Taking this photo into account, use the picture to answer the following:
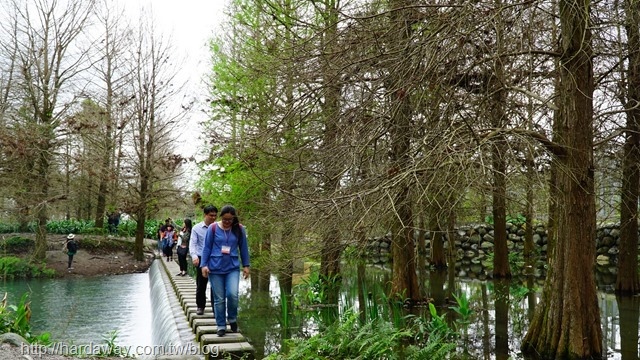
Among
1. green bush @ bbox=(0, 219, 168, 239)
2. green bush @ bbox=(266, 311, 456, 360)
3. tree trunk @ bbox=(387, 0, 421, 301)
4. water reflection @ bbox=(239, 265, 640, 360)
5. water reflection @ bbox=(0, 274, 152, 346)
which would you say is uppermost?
tree trunk @ bbox=(387, 0, 421, 301)

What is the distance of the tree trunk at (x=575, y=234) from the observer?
7172 mm

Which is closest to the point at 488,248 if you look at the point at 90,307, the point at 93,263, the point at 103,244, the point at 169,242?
the point at 169,242

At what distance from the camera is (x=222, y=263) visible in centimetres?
679

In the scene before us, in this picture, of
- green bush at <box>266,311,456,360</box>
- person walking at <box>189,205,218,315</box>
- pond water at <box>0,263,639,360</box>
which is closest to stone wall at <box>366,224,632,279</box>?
pond water at <box>0,263,639,360</box>

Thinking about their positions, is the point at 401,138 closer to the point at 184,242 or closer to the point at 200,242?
the point at 200,242

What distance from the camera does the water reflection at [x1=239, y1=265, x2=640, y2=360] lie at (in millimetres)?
8539

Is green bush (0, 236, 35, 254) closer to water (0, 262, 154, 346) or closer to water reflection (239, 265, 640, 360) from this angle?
water (0, 262, 154, 346)

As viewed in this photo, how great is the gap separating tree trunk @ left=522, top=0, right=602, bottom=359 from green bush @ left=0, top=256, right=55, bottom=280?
20.7 metres

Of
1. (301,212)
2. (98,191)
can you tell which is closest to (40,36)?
(98,191)

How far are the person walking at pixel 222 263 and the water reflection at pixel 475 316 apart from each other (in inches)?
66.0

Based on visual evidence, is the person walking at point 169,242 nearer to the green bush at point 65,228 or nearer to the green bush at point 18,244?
the green bush at point 18,244

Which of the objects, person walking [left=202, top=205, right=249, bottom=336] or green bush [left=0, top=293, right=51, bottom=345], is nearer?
person walking [left=202, top=205, right=249, bottom=336]

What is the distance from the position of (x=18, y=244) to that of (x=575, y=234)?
1001 inches

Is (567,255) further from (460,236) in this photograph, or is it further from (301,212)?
(460,236)
